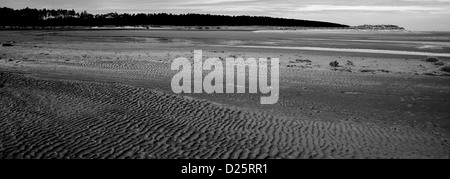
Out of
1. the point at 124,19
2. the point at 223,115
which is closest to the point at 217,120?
the point at 223,115

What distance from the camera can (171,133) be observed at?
8250mm

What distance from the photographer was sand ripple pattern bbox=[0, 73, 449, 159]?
23.2 feet

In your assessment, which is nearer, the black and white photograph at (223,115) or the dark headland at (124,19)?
the black and white photograph at (223,115)

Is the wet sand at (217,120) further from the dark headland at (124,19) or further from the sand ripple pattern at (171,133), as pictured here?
the dark headland at (124,19)

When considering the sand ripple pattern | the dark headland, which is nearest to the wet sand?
the sand ripple pattern

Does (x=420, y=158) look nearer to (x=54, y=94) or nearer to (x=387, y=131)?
(x=387, y=131)

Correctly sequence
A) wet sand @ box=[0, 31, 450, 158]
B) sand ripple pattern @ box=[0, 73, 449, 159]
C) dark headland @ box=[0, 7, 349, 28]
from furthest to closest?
dark headland @ box=[0, 7, 349, 28] < wet sand @ box=[0, 31, 450, 158] < sand ripple pattern @ box=[0, 73, 449, 159]

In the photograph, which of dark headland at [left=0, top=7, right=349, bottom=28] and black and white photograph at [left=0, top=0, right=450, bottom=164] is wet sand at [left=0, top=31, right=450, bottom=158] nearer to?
black and white photograph at [left=0, top=0, right=450, bottom=164]

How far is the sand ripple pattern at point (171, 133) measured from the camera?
7.08 metres

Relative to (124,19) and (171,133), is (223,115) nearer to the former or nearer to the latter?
(171,133)

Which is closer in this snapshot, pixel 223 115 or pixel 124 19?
pixel 223 115

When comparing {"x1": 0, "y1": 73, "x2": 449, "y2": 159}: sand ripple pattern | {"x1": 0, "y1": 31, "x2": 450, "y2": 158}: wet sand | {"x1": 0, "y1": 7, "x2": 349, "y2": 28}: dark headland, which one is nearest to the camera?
{"x1": 0, "y1": 73, "x2": 449, "y2": 159}: sand ripple pattern

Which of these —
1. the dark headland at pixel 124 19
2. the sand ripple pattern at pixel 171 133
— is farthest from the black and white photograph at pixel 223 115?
the dark headland at pixel 124 19
